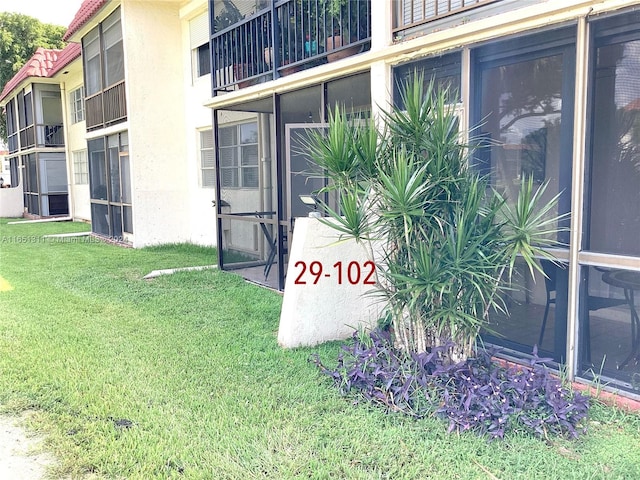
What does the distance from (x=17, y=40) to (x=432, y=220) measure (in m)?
29.3

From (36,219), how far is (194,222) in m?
11.4

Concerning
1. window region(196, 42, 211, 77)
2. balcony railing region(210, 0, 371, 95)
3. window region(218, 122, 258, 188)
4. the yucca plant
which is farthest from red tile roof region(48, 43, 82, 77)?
the yucca plant

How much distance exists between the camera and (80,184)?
1883 cm

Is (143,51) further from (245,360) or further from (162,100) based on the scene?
(245,360)

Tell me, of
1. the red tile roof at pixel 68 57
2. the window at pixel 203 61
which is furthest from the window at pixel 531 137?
the red tile roof at pixel 68 57

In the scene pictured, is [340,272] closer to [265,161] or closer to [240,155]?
[265,161]

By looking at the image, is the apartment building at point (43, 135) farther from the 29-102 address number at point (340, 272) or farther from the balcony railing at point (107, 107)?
the 29-102 address number at point (340, 272)

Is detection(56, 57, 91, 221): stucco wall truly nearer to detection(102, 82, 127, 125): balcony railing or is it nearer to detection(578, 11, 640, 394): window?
detection(102, 82, 127, 125): balcony railing

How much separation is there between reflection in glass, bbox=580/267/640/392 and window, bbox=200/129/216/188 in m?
8.59

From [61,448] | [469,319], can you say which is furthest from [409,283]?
[61,448]

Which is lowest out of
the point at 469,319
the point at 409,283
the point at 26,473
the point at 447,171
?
the point at 26,473

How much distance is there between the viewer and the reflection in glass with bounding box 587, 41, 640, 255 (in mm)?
3404

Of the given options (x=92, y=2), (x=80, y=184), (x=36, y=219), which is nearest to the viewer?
(x=92, y=2)

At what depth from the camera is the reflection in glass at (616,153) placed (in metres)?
3.40
